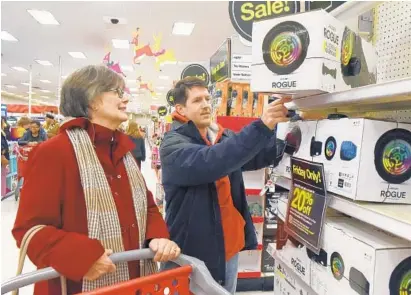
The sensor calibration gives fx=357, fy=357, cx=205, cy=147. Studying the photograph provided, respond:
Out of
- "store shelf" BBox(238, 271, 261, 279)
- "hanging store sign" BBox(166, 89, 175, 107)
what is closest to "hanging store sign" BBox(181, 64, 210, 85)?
"hanging store sign" BBox(166, 89, 175, 107)

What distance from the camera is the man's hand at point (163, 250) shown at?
1.38 meters

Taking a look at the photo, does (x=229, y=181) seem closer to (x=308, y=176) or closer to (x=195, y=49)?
(x=308, y=176)

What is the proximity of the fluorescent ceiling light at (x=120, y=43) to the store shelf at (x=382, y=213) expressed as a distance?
366 inches

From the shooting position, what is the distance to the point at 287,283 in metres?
1.64

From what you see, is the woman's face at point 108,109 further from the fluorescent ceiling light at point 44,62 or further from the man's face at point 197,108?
the fluorescent ceiling light at point 44,62

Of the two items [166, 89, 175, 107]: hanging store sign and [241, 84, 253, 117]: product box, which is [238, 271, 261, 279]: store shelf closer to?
[241, 84, 253, 117]: product box

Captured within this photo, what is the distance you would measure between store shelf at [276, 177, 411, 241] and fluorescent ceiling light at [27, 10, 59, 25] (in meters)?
7.87

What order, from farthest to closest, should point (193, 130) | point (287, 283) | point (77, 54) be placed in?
point (77, 54), point (193, 130), point (287, 283)

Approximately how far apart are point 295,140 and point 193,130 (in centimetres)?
62

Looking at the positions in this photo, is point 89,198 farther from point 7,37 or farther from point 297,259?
point 7,37

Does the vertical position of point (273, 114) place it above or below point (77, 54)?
below

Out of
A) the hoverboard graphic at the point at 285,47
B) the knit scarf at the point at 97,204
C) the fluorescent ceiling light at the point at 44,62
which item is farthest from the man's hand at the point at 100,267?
the fluorescent ceiling light at the point at 44,62

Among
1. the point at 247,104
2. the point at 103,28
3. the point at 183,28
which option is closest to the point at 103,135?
the point at 247,104

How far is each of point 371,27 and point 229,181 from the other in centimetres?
106
